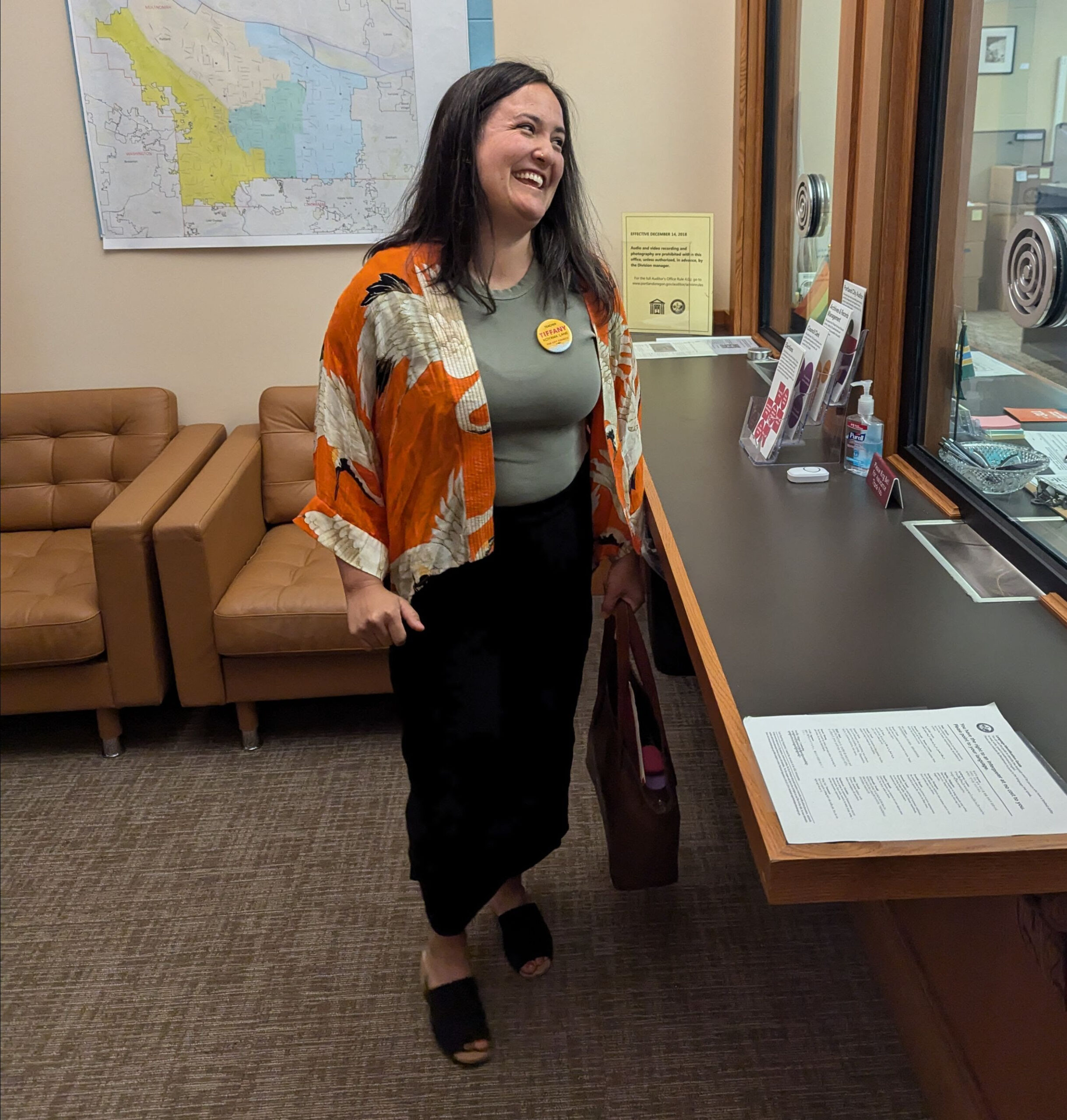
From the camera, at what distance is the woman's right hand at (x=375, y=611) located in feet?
4.87

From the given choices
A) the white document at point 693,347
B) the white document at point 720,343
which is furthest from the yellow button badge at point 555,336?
the white document at point 720,343

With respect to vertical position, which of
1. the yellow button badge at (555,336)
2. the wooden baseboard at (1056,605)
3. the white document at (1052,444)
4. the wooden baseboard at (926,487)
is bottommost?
the wooden baseboard at (1056,605)

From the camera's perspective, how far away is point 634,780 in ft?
5.68

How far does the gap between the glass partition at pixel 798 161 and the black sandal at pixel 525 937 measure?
1.49 m

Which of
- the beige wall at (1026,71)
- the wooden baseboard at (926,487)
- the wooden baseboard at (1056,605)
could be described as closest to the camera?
the wooden baseboard at (1056,605)

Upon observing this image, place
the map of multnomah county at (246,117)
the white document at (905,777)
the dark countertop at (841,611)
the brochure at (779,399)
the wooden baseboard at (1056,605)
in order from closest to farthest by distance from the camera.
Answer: the white document at (905,777)
the dark countertop at (841,611)
the wooden baseboard at (1056,605)
the brochure at (779,399)
the map of multnomah county at (246,117)

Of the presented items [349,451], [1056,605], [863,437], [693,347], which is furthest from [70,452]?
[1056,605]

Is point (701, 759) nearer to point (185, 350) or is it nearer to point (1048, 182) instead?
point (1048, 182)

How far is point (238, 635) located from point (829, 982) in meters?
1.53

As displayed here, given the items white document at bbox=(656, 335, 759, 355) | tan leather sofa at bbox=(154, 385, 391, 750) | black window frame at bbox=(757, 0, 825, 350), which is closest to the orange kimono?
tan leather sofa at bbox=(154, 385, 391, 750)

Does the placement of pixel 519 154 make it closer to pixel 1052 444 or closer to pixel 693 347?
pixel 1052 444

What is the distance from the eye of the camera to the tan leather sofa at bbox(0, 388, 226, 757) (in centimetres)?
257

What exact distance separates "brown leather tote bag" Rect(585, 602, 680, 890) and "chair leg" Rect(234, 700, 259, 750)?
1.25 m

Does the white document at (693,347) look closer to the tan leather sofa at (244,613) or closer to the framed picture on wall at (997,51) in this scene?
the tan leather sofa at (244,613)
